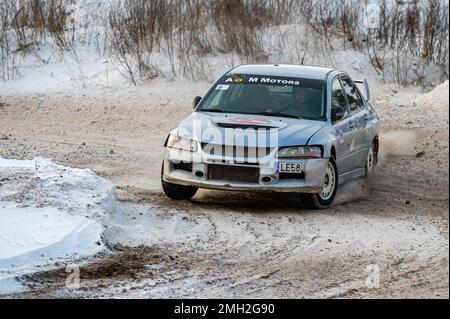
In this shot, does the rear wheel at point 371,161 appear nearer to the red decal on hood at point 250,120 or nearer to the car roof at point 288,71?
the car roof at point 288,71

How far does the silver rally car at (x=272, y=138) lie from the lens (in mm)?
11602

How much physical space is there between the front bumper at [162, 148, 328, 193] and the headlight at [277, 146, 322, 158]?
54mm

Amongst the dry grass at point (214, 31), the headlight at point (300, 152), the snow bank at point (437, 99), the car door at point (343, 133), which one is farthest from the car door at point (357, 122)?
the dry grass at point (214, 31)

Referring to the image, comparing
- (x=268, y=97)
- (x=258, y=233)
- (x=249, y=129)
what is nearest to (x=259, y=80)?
(x=268, y=97)

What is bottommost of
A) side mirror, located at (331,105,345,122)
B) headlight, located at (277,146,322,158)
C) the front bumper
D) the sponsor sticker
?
the front bumper

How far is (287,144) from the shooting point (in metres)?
11.7

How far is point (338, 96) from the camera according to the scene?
13250 millimetres

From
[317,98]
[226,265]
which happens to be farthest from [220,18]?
[226,265]

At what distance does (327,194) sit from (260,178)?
0.98 m

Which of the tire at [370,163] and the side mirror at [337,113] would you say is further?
the tire at [370,163]

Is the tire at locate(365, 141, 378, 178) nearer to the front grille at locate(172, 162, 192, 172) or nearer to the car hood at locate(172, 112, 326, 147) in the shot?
the car hood at locate(172, 112, 326, 147)

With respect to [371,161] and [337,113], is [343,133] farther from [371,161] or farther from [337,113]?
[371,161]

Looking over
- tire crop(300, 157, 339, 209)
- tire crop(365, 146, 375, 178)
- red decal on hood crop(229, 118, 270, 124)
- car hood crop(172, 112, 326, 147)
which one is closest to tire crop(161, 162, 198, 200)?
car hood crop(172, 112, 326, 147)

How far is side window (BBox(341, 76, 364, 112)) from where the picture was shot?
1362 cm
